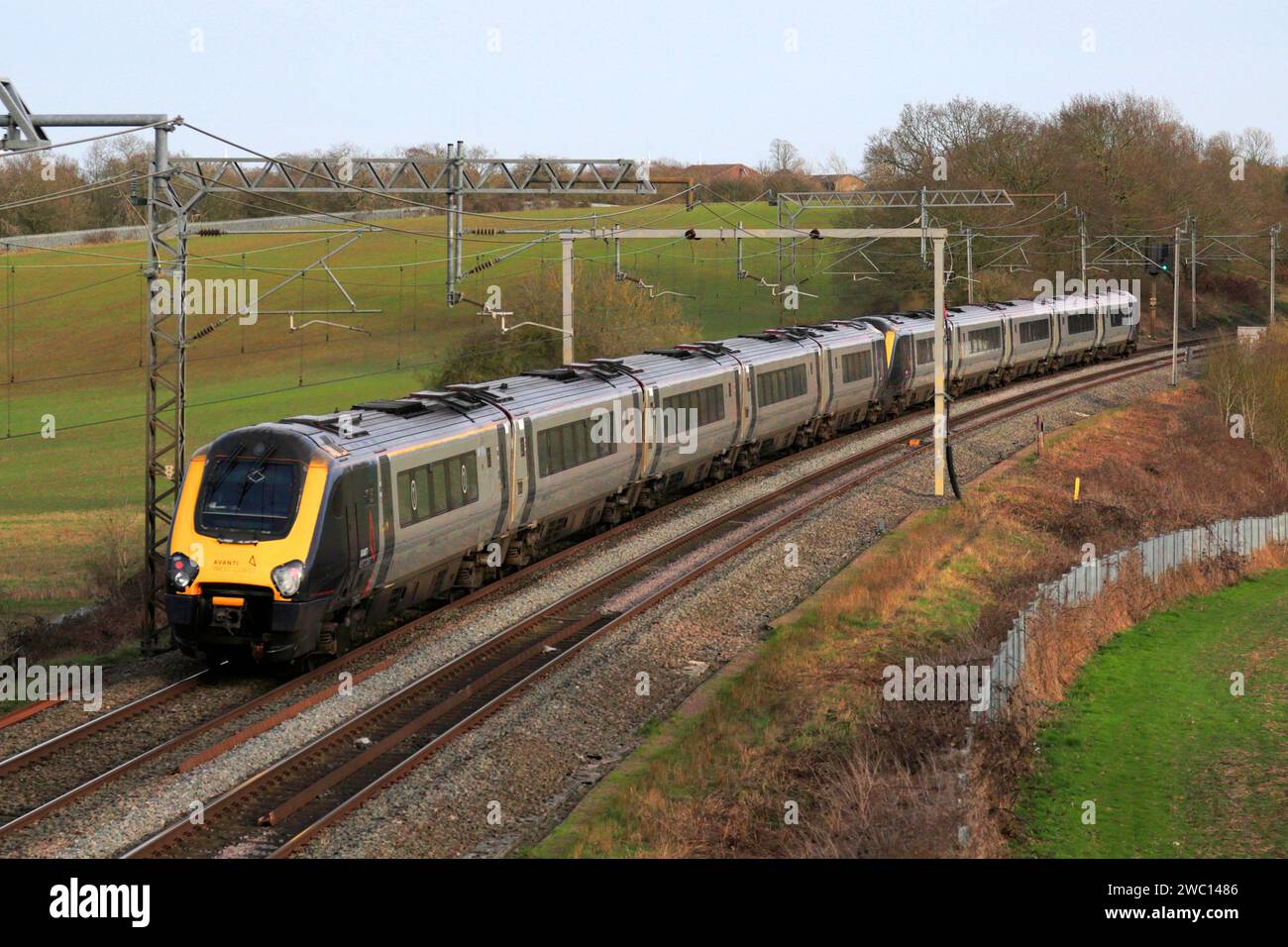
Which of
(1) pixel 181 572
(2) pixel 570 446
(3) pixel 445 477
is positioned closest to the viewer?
(1) pixel 181 572

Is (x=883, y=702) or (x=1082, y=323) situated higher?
(x=1082, y=323)

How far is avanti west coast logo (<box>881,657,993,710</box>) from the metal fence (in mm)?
171

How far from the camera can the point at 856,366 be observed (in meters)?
38.0

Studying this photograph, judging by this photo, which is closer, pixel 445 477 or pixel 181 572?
pixel 181 572

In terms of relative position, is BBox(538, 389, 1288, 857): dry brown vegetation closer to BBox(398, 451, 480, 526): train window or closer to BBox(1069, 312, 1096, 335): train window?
BBox(398, 451, 480, 526): train window

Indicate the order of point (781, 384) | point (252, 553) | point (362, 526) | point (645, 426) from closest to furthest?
1. point (252, 553)
2. point (362, 526)
3. point (645, 426)
4. point (781, 384)

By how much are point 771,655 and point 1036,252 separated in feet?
211

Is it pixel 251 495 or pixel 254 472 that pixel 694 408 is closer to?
pixel 254 472

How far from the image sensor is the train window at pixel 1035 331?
164 feet

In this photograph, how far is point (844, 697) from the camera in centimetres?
1762
